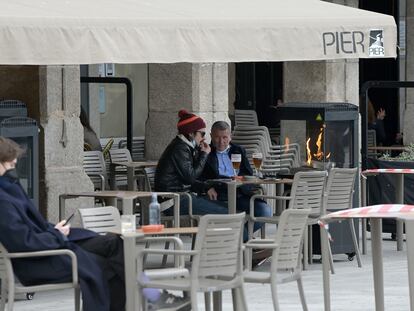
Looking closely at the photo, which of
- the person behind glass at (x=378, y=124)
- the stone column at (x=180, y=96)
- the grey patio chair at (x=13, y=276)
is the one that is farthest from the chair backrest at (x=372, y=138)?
the grey patio chair at (x=13, y=276)

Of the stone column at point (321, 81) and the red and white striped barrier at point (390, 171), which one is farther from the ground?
the stone column at point (321, 81)

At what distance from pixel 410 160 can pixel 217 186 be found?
3095 mm

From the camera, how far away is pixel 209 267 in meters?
10.1

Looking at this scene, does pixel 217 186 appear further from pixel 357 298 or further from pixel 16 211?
pixel 16 211

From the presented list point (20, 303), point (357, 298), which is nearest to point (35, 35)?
point (20, 303)

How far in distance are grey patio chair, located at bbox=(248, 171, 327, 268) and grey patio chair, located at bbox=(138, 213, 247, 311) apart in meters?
3.84

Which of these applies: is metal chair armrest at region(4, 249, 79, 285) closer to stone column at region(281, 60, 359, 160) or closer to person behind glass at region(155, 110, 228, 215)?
person behind glass at region(155, 110, 228, 215)

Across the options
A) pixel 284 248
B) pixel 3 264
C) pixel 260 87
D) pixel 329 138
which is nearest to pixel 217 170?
pixel 329 138

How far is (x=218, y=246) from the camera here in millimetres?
10078

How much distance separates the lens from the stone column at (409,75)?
24.4m

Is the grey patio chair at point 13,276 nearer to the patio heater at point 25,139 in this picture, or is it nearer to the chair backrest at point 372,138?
the patio heater at point 25,139

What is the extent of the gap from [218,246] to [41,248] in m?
1.18

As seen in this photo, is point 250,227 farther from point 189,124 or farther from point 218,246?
point 218,246

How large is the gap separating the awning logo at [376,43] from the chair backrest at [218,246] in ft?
10.4
